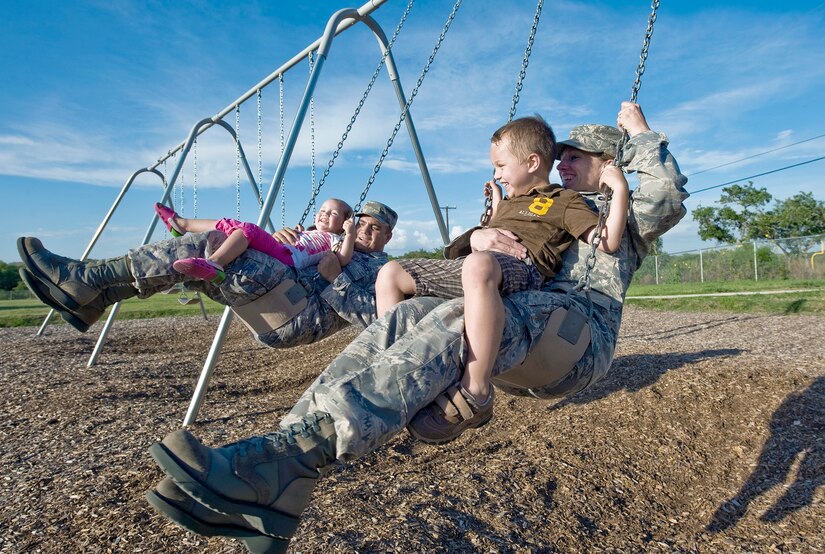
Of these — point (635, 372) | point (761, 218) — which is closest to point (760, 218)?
point (761, 218)

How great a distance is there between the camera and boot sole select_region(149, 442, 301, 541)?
4.01 ft

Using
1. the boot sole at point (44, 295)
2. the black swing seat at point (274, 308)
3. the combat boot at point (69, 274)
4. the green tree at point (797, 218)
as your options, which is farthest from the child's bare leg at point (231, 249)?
the green tree at point (797, 218)

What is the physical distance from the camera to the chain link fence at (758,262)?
59.7ft

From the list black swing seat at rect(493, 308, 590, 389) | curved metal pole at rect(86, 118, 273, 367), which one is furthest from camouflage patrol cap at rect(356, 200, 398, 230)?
curved metal pole at rect(86, 118, 273, 367)

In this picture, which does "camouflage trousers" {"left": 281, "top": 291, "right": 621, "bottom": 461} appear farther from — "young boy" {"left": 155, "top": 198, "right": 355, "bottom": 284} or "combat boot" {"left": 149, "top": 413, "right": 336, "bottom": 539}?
"young boy" {"left": 155, "top": 198, "right": 355, "bottom": 284}

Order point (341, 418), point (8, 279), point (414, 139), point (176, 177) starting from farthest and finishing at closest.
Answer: point (8, 279) → point (176, 177) → point (414, 139) → point (341, 418)

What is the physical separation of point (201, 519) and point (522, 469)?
181 centimetres

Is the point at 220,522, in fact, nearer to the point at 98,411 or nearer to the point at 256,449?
the point at 256,449

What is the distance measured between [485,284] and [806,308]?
9.41 metres

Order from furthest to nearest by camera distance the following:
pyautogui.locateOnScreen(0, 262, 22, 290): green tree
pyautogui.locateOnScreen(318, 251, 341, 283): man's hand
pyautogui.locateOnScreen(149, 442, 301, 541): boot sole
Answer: pyautogui.locateOnScreen(0, 262, 22, 290): green tree
pyautogui.locateOnScreen(318, 251, 341, 283): man's hand
pyautogui.locateOnScreen(149, 442, 301, 541): boot sole

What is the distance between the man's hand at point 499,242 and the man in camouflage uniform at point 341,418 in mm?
236

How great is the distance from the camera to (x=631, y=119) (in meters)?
2.23

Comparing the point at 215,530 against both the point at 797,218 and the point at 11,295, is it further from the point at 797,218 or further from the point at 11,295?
the point at 11,295

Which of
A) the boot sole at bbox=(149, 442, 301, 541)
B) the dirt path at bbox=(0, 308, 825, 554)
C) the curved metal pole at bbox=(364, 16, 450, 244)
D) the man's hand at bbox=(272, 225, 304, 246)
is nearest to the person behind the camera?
the boot sole at bbox=(149, 442, 301, 541)
